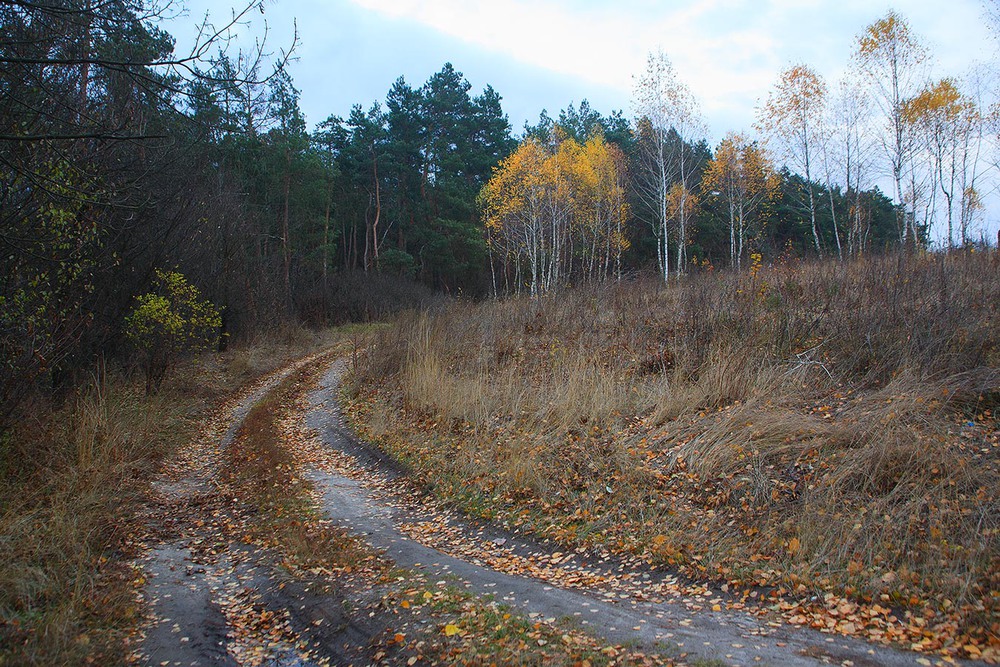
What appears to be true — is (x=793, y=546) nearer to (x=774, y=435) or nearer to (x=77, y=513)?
(x=774, y=435)

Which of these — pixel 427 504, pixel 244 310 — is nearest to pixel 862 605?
pixel 427 504

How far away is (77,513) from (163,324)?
706 cm

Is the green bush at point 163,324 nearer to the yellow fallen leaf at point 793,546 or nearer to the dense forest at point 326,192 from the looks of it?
the dense forest at point 326,192

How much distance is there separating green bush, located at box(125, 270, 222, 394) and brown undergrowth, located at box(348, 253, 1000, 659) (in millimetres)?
4615

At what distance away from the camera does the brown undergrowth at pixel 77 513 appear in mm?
4359

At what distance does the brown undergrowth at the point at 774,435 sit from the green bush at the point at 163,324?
182 inches

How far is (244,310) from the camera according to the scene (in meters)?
20.6

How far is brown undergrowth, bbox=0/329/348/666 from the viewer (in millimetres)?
4359

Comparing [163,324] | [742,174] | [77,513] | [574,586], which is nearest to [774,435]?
[574,586]

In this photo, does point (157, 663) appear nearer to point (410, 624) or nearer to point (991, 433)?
point (410, 624)

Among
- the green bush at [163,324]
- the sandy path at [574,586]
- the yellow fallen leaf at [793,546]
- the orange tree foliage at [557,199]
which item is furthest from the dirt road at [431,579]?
the orange tree foliage at [557,199]

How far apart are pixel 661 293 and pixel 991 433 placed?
827 centimetres

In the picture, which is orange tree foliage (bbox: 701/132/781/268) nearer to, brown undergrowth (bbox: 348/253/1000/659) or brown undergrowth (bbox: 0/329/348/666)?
brown undergrowth (bbox: 348/253/1000/659)

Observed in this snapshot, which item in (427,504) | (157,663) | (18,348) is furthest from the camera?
(427,504)
